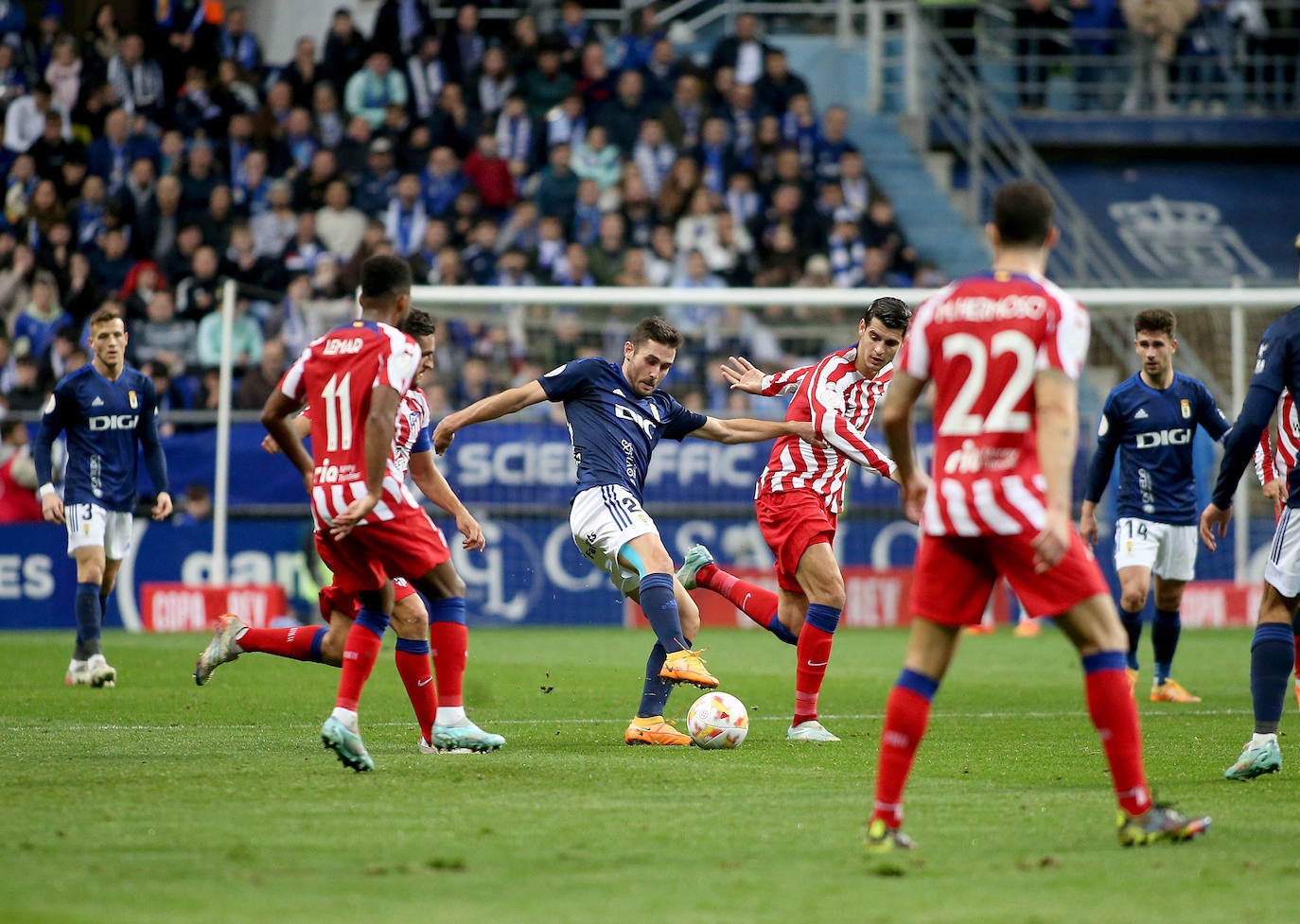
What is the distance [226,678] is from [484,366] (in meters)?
6.59

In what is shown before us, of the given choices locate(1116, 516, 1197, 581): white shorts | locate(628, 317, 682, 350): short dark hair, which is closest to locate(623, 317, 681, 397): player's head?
locate(628, 317, 682, 350): short dark hair

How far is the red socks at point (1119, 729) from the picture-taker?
5.34m

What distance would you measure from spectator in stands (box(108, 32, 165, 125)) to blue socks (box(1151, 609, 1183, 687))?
1591cm

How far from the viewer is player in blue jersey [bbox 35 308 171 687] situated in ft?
38.3

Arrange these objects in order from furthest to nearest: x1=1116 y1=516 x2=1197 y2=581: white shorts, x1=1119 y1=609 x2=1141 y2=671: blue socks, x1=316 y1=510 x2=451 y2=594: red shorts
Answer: x1=1119 y1=609 x2=1141 y2=671: blue socks → x1=1116 y1=516 x2=1197 y2=581: white shorts → x1=316 y1=510 x2=451 y2=594: red shorts

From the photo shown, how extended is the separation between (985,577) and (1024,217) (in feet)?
3.85

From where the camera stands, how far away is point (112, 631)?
17328mm

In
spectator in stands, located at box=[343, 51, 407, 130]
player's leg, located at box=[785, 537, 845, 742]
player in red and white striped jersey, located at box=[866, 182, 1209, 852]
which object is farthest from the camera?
spectator in stands, located at box=[343, 51, 407, 130]

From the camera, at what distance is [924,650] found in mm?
5418

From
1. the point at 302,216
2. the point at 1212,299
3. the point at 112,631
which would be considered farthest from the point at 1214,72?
the point at 112,631

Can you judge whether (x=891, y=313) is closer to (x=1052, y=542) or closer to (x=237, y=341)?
(x=1052, y=542)

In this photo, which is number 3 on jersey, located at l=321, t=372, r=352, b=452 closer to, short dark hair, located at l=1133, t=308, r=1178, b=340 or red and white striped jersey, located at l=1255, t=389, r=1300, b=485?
red and white striped jersey, located at l=1255, t=389, r=1300, b=485

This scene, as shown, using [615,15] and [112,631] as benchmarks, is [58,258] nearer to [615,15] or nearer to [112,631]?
[112,631]

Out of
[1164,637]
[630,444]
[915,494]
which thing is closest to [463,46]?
[1164,637]
